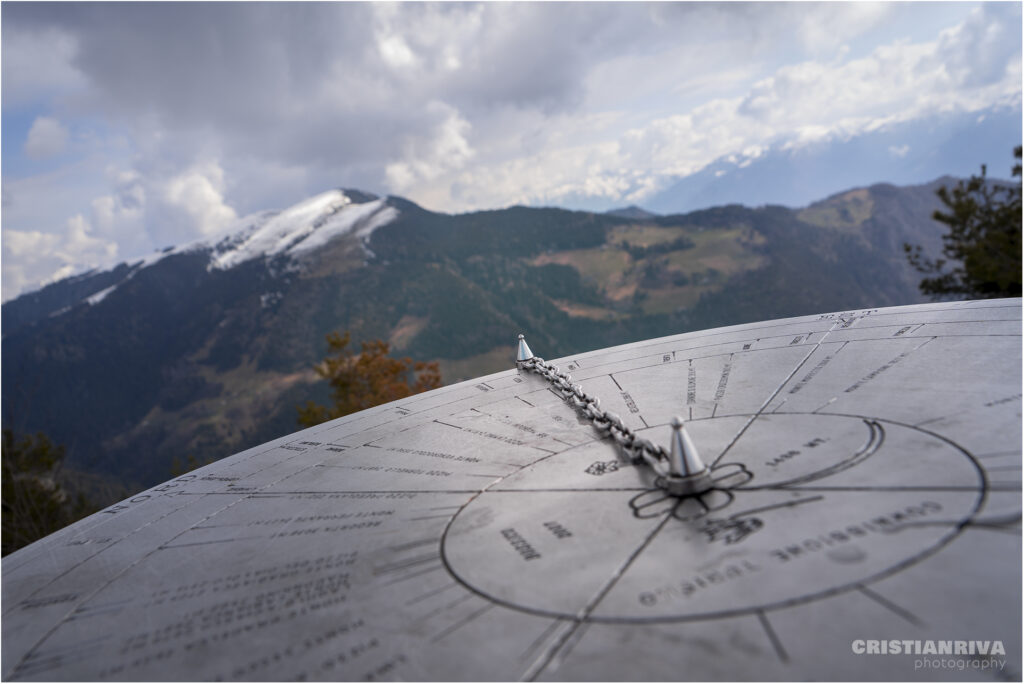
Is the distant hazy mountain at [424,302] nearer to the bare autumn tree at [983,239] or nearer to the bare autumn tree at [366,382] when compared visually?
the bare autumn tree at [366,382]

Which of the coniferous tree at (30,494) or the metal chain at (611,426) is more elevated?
the metal chain at (611,426)

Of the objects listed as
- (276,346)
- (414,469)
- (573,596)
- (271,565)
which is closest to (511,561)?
(573,596)

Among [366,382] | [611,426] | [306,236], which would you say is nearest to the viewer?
[611,426]

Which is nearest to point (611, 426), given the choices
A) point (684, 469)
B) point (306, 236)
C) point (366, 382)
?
point (684, 469)

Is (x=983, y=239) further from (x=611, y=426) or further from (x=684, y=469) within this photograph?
(x=684, y=469)

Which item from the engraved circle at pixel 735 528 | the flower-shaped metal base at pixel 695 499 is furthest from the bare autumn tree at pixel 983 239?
the flower-shaped metal base at pixel 695 499
